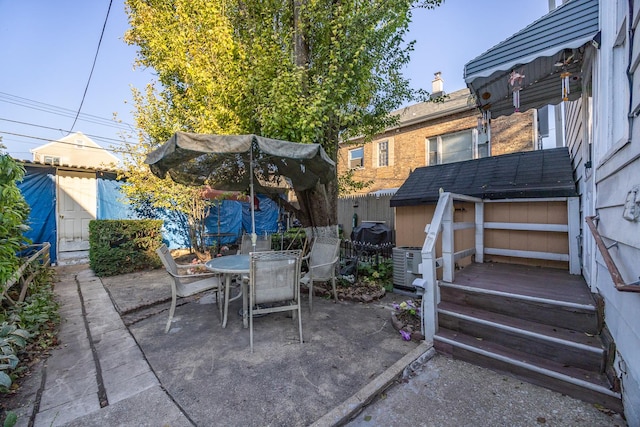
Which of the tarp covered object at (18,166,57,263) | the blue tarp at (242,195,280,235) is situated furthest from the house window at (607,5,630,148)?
the tarp covered object at (18,166,57,263)

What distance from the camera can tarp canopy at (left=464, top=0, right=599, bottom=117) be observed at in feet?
8.24

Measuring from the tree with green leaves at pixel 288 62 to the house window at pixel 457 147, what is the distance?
591 cm

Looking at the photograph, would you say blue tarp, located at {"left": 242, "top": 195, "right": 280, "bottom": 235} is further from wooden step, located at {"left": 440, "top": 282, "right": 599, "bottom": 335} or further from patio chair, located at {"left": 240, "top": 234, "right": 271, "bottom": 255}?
wooden step, located at {"left": 440, "top": 282, "right": 599, "bottom": 335}

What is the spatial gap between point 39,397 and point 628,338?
428 centimetres

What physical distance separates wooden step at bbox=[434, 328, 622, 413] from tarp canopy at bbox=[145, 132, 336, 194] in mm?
2622

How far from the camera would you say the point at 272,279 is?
309cm

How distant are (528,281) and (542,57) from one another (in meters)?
2.46

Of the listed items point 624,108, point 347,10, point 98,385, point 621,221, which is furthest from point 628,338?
point 347,10

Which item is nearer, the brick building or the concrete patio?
the concrete patio

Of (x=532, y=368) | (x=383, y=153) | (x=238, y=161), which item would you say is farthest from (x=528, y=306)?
(x=383, y=153)

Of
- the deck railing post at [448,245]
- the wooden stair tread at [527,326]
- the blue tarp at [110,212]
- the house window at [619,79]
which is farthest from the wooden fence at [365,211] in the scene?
the house window at [619,79]

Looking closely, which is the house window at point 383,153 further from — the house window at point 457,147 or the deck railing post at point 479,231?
the deck railing post at point 479,231

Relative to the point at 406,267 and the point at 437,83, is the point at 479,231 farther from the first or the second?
the point at 437,83

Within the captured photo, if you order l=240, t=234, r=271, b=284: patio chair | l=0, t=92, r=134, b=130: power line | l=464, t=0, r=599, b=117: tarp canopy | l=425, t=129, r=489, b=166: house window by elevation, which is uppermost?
l=0, t=92, r=134, b=130: power line
